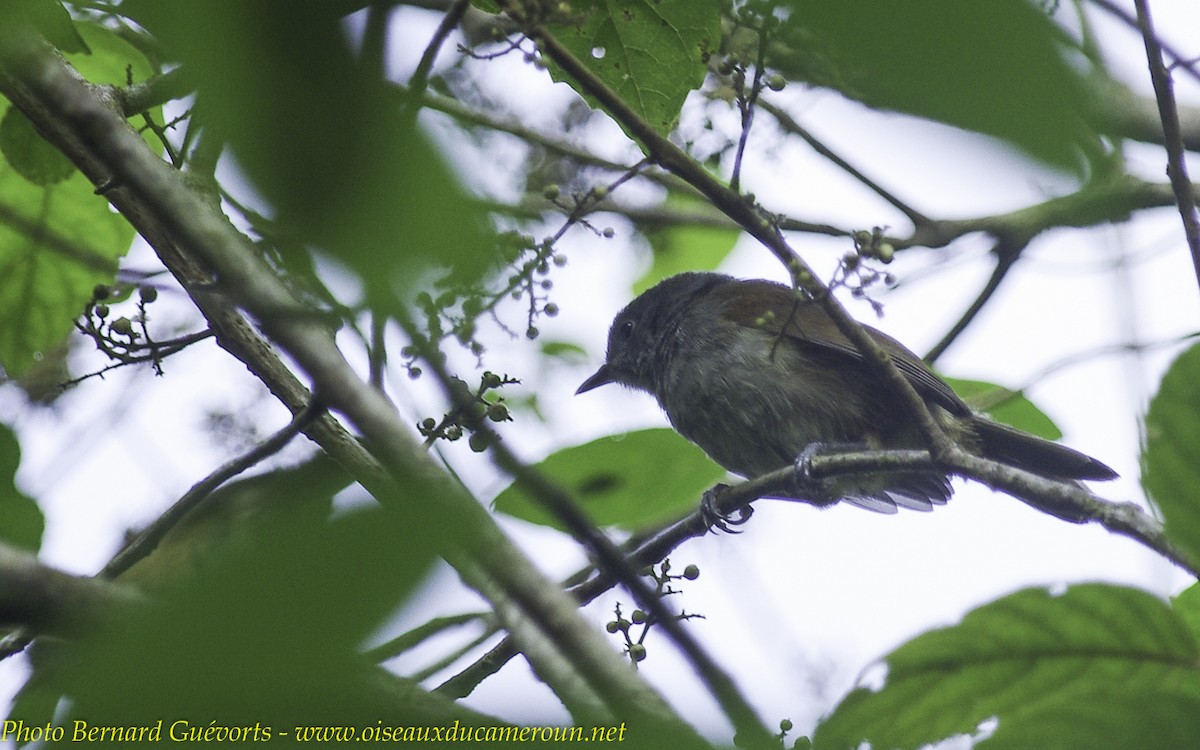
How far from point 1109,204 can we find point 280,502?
133cm

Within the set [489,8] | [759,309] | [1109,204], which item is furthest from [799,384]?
[1109,204]

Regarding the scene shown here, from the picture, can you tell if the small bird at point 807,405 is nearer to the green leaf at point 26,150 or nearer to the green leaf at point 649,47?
the green leaf at point 649,47

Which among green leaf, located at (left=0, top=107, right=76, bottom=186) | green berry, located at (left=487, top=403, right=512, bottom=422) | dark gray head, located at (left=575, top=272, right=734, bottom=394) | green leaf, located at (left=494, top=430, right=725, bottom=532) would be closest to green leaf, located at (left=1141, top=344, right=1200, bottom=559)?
green berry, located at (left=487, top=403, right=512, bottom=422)

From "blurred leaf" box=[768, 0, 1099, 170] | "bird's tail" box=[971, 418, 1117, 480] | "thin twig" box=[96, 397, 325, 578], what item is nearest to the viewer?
"blurred leaf" box=[768, 0, 1099, 170]

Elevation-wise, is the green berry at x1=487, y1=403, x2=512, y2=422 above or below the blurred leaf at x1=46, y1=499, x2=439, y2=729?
above

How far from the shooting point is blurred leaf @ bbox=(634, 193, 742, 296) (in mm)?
6020

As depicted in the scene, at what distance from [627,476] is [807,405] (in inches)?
70.1

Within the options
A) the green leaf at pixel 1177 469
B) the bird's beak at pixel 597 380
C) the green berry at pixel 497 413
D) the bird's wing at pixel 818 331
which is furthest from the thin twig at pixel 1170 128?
the bird's beak at pixel 597 380

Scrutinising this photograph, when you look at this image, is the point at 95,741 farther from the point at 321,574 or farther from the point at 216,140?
the point at 216,140

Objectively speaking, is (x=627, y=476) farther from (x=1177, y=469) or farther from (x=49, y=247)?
(x=1177, y=469)

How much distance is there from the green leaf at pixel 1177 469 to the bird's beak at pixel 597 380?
203 inches

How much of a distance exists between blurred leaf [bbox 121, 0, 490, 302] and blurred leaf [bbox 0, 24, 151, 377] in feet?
8.93

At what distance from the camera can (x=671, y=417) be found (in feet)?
18.5

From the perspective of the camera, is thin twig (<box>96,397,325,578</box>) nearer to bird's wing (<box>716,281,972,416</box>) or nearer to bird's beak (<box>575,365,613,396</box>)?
bird's wing (<box>716,281,972,416</box>)
